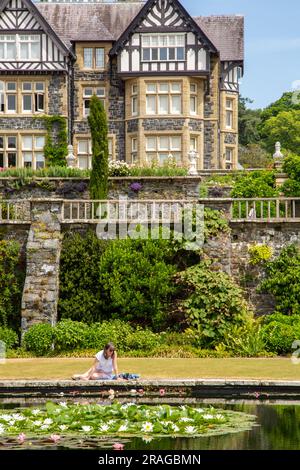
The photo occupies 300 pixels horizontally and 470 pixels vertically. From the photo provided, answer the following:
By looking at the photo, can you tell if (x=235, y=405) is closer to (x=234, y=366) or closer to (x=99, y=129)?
(x=234, y=366)

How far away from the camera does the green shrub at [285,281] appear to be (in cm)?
2956

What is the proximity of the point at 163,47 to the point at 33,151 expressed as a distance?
6887 mm

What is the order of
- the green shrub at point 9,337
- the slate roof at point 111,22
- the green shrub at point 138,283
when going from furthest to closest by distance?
the slate roof at point 111,22, the green shrub at point 138,283, the green shrub at point 9,337

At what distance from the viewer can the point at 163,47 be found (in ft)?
158

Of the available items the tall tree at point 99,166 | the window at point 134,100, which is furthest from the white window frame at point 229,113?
the tall tree at point 99,166

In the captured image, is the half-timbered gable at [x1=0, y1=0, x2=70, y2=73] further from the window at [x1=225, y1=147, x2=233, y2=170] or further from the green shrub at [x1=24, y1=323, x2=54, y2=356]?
the green shrub at [x1=24, y1=323, x2=54, y2=356]

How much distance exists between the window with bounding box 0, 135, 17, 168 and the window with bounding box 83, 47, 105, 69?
15.2 ft

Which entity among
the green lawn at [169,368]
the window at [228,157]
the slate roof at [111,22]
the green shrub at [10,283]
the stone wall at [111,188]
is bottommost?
the green lawn at [169,368]

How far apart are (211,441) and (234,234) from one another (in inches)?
568

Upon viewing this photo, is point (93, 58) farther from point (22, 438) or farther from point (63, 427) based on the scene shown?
point (22, 438)

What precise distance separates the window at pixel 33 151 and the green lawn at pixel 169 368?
2260 centimetres

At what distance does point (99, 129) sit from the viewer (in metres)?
36.2

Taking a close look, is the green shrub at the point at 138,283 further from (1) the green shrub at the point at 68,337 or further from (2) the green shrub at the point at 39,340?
(2) the green shrub at the point at 39,340

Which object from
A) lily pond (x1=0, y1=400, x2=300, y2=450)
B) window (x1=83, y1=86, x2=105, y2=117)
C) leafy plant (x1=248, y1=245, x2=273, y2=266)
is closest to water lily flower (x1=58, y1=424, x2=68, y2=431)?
lily pond (x1=0, y1=400, x2=300, y2=450)
